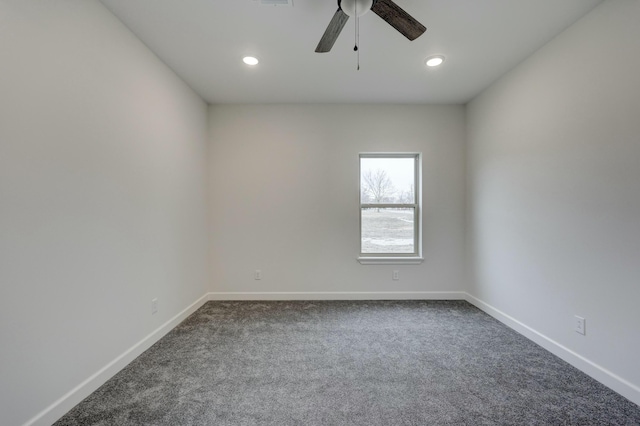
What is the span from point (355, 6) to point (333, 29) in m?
0.20

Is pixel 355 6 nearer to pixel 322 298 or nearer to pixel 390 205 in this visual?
pixel 390 205

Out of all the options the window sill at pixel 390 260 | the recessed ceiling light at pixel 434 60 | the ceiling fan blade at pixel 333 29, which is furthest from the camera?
the window sill at pixel 390 260

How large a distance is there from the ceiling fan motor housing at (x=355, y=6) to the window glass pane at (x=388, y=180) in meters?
2.18

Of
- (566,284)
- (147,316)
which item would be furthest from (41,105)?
(566,284)

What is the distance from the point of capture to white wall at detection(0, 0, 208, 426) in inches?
51.8

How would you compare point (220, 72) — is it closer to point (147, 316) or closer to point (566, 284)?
point (147, 316)

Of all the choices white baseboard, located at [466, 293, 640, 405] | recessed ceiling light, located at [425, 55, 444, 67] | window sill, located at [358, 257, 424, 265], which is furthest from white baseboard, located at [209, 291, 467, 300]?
recessed ceiling light, located at [425, 55, 444, 67]

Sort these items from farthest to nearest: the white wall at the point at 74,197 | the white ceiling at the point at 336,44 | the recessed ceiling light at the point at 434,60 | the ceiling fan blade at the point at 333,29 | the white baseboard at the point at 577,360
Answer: the recessed ceiling light at the point at 434,60 → the white ceiling at the point at 336,44 → the white baseboard at the point at 577,360 → the ceiling fan blade at the point at 333,29 → the white wall at the point at 74,197

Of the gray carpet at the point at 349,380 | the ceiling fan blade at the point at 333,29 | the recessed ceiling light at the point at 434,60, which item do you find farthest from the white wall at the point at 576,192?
the ceiling fan blade at the point at 333,29

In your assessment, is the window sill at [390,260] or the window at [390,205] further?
the window at [390,205]

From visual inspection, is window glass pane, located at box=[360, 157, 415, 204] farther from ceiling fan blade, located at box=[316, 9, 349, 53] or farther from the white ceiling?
ceiling fan blade, located at box=[316, 9, 349, 53]

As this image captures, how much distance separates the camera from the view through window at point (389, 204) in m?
3.61

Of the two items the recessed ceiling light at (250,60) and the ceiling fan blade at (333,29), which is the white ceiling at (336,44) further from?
the ceiling fan blade at (333,29)

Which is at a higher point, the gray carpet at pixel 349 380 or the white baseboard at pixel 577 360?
the white baseboard at pixel 577 360
